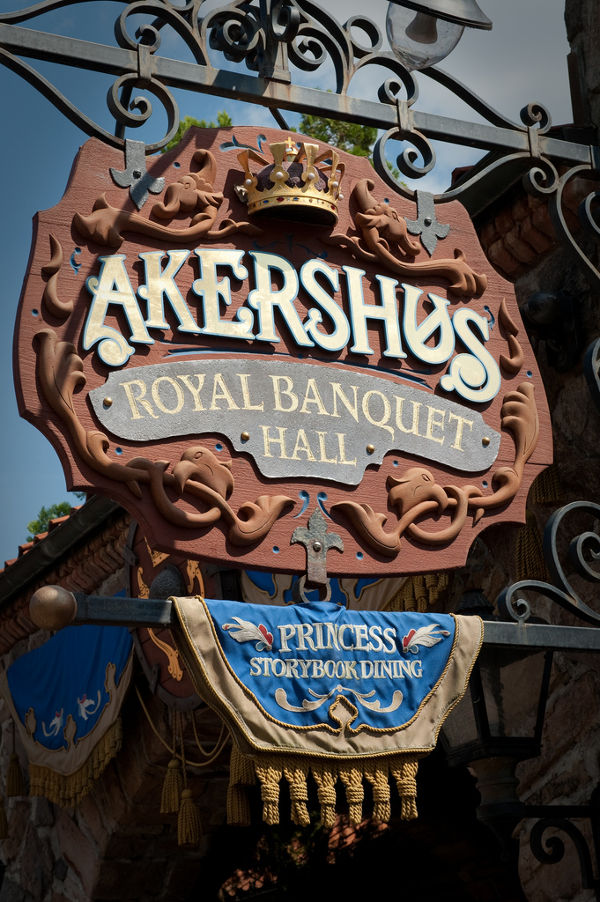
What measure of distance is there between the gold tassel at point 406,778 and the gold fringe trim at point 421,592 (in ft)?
4.78

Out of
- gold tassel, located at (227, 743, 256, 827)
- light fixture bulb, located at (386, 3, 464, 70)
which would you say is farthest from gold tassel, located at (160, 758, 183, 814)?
light fixture bulb, located at (386, 3, 464, 70)

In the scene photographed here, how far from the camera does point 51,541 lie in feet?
21.9

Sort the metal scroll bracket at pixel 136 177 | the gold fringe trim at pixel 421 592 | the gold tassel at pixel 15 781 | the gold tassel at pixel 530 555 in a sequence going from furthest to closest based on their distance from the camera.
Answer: the gold tassel at pixel 15 781
the gold fringe trim at pixel 421 592
the gold tassel at pixel 530 555
the metal scroll bracket at pixel 136 177

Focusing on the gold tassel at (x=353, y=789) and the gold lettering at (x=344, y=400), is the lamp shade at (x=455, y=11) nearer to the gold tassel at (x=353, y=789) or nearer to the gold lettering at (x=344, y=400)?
the gold lettering at (x=344, y=400)

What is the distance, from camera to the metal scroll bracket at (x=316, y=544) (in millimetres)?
3250

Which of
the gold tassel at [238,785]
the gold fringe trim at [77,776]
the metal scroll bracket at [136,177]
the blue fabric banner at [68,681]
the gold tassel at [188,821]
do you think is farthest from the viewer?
the blue fabric banner at [68,681]

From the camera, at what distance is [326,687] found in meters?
3.18

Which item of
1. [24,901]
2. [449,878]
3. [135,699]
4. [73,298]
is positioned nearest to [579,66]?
[73,298]

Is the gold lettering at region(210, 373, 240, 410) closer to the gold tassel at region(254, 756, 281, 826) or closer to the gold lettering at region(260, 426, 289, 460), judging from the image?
the gold lettering at region(260, 426, 289, 460)

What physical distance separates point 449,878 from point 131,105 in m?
4.35

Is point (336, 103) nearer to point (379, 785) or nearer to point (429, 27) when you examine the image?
point (429, 27)

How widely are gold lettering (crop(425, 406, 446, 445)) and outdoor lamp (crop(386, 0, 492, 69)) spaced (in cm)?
124

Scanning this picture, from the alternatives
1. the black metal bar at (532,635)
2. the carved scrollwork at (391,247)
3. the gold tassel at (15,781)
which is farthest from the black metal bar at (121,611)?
the gold tassel at (15,781)

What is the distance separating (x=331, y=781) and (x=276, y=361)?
1158 millimetres
